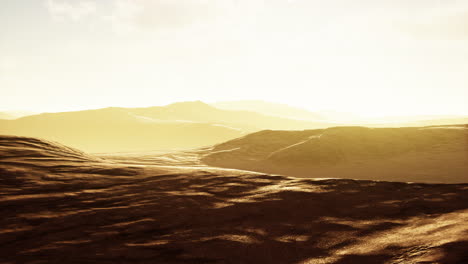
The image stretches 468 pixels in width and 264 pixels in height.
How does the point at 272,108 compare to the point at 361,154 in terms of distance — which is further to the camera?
the point at 272,108

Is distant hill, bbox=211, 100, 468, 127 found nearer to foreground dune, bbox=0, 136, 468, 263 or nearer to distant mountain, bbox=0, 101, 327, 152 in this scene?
distant mountain, bbox=0, 101, 327, 152

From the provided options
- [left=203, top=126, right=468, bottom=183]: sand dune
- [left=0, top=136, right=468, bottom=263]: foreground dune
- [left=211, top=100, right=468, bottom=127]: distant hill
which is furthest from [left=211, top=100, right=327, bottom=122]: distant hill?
[left=0, top=136, right=468, bottom=263]: foreground dune

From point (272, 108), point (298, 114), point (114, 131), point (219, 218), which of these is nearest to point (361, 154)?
point (219, 218)

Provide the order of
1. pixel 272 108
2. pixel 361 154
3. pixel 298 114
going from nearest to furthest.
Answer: pixel 361 154 → pixel 298 114 → pixel 272 108

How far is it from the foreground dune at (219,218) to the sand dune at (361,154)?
5603 mm

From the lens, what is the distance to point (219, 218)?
3.68 metres

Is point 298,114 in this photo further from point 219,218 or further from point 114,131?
point 219,218

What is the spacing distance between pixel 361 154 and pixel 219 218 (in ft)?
38.6

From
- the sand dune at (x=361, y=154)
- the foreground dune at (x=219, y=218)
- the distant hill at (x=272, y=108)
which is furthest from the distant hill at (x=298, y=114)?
the foreground dune at (x=219, y=218)

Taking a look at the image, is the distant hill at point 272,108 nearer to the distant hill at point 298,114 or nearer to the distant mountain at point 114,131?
the distant hill at point 298,114

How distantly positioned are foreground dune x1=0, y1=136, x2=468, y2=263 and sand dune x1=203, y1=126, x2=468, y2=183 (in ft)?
18.4

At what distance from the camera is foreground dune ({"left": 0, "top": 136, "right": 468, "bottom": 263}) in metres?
2.78

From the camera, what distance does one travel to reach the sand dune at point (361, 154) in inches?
400

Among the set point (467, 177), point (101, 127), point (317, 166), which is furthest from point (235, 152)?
point (101, 127)
